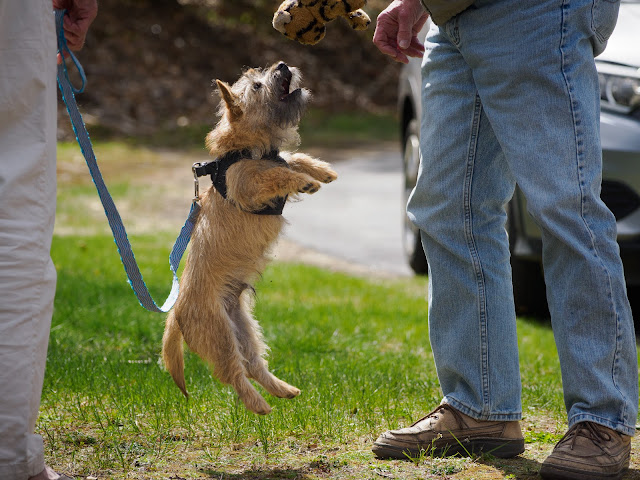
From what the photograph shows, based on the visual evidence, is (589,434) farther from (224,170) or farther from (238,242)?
(224,170)

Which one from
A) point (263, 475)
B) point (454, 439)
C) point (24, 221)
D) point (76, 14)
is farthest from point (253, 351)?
point (76, 14)

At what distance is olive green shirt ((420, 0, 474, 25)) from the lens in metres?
2.72

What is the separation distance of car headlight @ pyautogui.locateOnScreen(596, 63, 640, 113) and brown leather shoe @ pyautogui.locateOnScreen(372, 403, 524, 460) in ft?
8.47

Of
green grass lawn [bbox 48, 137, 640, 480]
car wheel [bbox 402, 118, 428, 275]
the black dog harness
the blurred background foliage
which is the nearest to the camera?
green grass lawn [bbox 48, 137, 640, 480]

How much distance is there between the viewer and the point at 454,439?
2.96m

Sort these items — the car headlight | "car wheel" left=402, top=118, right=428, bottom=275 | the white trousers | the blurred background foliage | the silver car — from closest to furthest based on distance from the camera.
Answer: the white trousers → the silver car → the car headlight → "car wheel" left=402, top=118, right=428, bottom=275 → the blurred background foliage

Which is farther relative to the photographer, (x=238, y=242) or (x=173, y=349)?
(x=173, y=349)

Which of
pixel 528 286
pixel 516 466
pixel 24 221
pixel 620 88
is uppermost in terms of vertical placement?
pixel 620 88

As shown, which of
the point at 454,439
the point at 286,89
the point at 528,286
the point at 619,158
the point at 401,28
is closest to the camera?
the point at 454,439


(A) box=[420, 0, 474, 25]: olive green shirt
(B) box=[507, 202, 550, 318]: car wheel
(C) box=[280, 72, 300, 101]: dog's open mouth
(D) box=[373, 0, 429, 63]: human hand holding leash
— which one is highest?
(A) box=[420, 0, 474, 25]: olive green shirt

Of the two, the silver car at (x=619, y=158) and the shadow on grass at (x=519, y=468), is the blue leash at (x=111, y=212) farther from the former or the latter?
the silver car at (x=619, y=158)

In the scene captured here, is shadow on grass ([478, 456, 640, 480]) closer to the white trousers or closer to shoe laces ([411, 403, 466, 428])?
shoe laces ([411, 403, 466, 428])

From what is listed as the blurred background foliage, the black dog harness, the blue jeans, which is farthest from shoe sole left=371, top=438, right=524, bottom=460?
the blurred background foliage

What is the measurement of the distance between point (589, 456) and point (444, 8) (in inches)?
59.0
